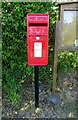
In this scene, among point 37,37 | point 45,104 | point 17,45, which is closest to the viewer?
point 37,37

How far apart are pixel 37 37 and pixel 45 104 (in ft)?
4.33

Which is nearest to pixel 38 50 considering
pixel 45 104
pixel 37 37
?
pixel 37 37

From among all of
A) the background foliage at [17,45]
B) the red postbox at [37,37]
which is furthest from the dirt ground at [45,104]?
the red postbox at [37,37]

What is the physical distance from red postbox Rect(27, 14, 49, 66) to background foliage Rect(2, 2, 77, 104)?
0.66 m

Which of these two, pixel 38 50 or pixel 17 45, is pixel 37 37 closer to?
pixel 38 50

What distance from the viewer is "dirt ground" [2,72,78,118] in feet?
8.82

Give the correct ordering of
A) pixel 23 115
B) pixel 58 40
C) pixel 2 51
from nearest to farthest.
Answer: pixel 23 115 < pixel 58 40 < pixel 2 51

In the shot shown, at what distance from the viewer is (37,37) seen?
7.70 feet

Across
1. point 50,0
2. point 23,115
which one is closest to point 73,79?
point 23,115

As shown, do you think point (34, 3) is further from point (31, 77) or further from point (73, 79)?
point (73, 79)

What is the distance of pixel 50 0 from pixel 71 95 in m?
1.92

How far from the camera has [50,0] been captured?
2.97 metres

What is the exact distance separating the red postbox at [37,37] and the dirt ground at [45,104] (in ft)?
2.98

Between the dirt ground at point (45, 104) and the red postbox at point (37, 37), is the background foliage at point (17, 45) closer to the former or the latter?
the dirt ground at point (45, 104)
